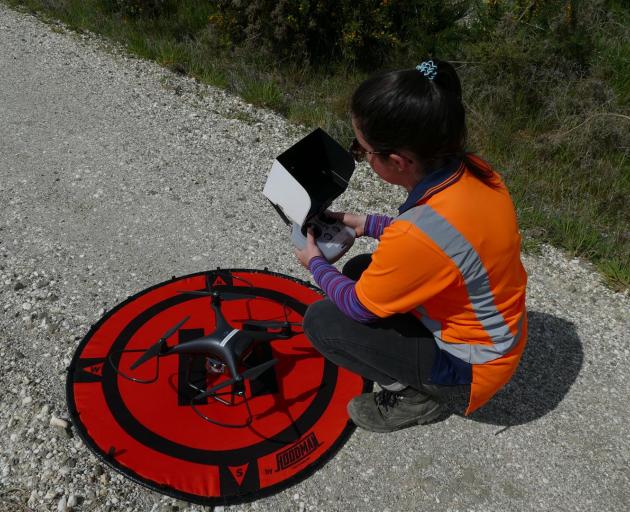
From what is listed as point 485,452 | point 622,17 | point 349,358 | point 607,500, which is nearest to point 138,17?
point 622,17

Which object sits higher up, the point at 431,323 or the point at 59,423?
the point at 431,323

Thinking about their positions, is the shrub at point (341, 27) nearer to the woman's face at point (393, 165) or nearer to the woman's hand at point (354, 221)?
the woman's hand at point (354, 221)

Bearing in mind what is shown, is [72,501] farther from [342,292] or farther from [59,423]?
[342,292]

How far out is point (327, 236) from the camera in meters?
2.14

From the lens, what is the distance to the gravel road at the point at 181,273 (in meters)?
2.08

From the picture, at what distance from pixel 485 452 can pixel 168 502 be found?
1.19 m

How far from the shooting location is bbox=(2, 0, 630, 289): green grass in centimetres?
340

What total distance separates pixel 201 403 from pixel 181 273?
0.87 m

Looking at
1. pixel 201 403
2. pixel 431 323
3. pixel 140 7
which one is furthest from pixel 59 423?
pixel 140 7

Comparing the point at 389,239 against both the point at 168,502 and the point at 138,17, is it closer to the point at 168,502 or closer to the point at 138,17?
the point at 168,502

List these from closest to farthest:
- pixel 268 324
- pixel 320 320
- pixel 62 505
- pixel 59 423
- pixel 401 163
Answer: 1. pixel 401 163
2. pixel 62 505
3. pixel 320 320
4. pixel 59 423
5. pixel 268 324

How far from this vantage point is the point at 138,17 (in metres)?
5.74

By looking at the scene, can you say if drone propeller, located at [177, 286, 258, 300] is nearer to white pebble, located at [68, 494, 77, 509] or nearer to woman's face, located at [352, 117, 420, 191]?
white pebble, located at [68, 494, 77, 509]

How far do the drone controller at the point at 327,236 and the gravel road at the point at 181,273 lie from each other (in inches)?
29.2
